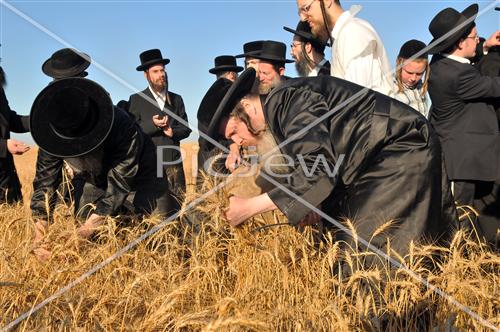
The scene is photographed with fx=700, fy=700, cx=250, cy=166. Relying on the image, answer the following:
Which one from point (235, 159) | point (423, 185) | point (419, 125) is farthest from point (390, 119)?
point (235, 159)

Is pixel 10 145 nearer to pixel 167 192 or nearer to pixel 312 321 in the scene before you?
pixel 167 192

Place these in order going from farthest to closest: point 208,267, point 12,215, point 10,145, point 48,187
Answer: point 10,145 → point 12,215 → point 48,187 → point 208,267

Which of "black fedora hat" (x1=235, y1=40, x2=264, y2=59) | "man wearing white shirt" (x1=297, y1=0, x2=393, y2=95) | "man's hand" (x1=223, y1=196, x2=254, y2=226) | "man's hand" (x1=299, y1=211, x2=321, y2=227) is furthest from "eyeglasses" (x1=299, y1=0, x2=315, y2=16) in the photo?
"black fedora hat" (x1=235, y1=40, x2=264, y2=59)

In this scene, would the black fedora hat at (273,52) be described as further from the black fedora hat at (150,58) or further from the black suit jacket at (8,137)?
the black suit jacket at (8,137)

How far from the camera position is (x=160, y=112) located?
763 centimetres

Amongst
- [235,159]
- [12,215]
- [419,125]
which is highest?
[419,125]

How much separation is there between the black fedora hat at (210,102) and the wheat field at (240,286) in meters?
0.45

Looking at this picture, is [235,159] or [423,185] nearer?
[423,185]

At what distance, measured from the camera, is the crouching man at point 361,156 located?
335 cm

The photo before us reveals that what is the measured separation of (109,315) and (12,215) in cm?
274

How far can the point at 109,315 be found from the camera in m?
3.10

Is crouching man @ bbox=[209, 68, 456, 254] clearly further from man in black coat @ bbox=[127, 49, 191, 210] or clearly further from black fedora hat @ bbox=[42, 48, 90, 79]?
man in black coat @ bbox=[127, 49, 191, 210]

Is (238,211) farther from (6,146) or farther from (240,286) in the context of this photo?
(6,146)

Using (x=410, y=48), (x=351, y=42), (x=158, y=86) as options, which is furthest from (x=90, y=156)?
(x=158, y=86)
